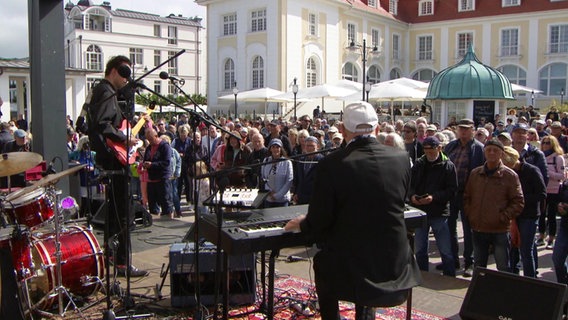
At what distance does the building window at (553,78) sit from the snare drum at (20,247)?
44690 mm

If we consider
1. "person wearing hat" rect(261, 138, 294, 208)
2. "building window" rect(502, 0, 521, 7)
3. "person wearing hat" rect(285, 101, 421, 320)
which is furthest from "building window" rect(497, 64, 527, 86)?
"person wearing hat" rect(285, 101, 421, 320)

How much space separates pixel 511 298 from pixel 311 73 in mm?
36656

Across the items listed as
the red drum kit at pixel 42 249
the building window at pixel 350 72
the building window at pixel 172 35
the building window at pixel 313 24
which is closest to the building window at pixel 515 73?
the building window at pixel 350 72

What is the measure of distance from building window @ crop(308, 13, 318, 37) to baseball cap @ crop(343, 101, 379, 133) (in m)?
36.9

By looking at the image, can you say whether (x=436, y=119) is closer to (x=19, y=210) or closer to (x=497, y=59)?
(x=19, y=210)

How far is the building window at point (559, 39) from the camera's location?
41531 mm

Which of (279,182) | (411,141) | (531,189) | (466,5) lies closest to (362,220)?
(531,189)

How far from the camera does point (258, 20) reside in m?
39.0

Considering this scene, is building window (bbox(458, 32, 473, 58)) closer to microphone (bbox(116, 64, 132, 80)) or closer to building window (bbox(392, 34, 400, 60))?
building window (bbox(392, 34, 400, 60))

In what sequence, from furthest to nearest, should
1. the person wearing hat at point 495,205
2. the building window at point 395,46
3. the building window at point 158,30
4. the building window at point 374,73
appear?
the building window at point 158,30 → the building window at point 395,46 → the building window at point 374,73 → the person wearing hat at point 495,205

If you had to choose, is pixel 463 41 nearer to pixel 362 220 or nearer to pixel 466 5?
pixel 466 5

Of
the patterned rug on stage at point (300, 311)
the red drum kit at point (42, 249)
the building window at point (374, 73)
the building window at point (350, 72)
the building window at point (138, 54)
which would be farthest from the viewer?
the building window at point (138, 54)

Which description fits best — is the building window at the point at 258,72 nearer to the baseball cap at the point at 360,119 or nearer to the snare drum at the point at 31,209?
the snare drum at the point at 31,209

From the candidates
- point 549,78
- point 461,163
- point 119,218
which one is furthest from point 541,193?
point 549,78
